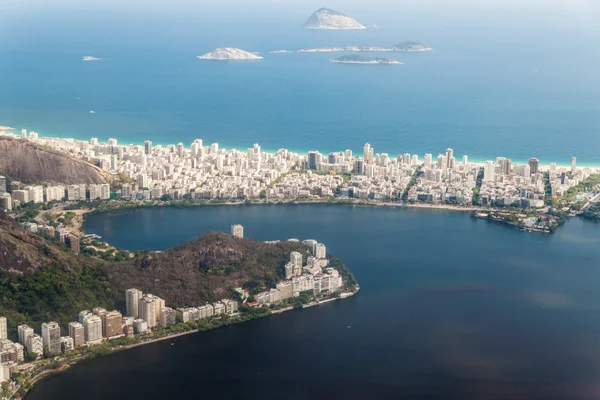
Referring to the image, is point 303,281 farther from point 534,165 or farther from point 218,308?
point 534,165

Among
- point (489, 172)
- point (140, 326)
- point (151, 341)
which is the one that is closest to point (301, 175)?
point (489, 172)

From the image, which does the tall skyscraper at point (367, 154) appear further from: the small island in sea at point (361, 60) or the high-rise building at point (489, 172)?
the small island in sea at point (361, 60)

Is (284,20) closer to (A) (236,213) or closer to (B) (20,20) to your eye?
(B) (20,20)

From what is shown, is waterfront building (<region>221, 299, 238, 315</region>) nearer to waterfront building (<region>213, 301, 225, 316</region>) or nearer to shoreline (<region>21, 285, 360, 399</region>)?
waterfront building (<region>213, 301, 225, 316</region>)

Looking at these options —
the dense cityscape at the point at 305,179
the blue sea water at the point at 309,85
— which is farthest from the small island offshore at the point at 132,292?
the blue sea water at the point at 309,85

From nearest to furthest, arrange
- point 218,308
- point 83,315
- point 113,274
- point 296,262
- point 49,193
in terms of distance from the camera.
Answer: point 83,315 < point 218,308 < point 113,274 < point 296,262 < point 49,193

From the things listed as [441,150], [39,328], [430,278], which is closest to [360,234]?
[430,278]

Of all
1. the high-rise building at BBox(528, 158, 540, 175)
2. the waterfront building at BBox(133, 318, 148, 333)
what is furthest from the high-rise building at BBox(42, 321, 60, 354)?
the high-rise building at BBox(528, 158, 540, 175)
